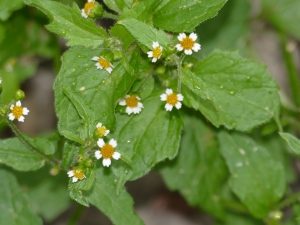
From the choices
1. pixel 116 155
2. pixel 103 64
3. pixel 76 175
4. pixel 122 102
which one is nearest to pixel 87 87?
pixel 103 64

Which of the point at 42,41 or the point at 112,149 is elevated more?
the point at 112,149

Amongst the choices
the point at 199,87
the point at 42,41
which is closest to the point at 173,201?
the point at 42,41

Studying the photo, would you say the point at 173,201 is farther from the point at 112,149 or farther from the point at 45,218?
the point at 112,149

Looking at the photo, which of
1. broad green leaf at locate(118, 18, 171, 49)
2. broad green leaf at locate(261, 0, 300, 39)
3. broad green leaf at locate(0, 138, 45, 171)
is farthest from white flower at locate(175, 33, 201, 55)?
broad green leaf at locate(261, 0, 300, 39)

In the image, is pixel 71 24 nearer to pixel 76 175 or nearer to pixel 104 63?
pixel 104 63

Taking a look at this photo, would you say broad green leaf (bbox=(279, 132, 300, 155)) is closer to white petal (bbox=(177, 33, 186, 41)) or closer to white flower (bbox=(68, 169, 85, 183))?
white petal (bbox=(177, 33, 186, 41))

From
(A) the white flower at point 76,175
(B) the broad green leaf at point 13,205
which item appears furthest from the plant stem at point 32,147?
(B) the broad green leaf at point 13,205
